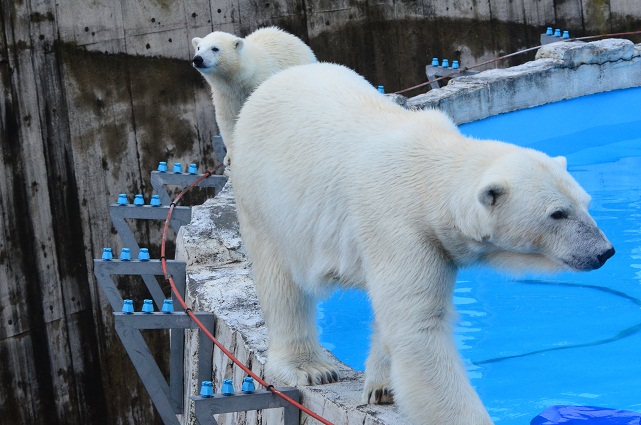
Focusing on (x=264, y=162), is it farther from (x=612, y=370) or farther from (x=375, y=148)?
(x=612, y=370)

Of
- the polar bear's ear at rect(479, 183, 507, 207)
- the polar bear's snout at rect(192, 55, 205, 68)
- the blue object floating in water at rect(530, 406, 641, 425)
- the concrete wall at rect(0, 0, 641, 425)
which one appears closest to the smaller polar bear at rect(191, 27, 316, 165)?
the polar bear's snout at rect(192, 55, 205, 68)

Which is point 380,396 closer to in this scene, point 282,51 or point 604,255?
point 604,255

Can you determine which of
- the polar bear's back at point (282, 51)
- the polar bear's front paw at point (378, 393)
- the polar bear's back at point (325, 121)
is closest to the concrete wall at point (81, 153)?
the polar bear's back at point (282, 51)

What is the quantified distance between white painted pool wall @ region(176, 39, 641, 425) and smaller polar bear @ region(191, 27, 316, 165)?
80 cm

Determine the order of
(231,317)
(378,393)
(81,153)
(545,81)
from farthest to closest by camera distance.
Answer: (81,153), (545,81), (231,317), (378,393)

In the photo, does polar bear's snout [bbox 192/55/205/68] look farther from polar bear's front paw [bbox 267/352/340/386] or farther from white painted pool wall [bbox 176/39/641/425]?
polar bear's front paw [bbox 267/352/340/386]

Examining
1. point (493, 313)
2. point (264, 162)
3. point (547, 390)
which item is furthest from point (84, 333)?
point (264, 162)

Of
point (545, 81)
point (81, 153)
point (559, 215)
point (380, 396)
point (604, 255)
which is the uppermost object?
point (545, 81)

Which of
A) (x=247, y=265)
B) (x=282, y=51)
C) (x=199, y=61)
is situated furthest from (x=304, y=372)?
(x=282, y=51)

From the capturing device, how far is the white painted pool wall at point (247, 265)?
11.2ft

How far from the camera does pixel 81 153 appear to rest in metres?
8.77

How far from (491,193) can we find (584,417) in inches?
56.8

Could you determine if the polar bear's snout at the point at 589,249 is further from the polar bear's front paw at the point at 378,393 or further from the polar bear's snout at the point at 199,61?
the polar bear's snout at the point at 199,61

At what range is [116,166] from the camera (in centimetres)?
889
